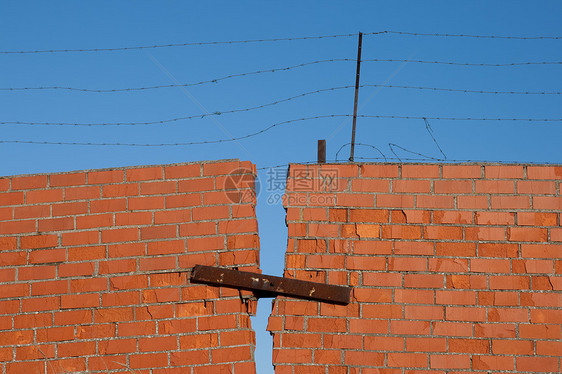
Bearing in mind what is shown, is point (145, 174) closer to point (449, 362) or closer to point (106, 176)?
point (106, 176)

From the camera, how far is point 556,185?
170 inches

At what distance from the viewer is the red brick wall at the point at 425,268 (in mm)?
4094

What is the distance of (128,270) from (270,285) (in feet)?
2.86

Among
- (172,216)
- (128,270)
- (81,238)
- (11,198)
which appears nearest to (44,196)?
(11,198)

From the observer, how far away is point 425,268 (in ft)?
13.8

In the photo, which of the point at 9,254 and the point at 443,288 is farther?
the point at 9,254

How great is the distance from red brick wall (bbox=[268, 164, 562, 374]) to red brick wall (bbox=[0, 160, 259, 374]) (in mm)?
345

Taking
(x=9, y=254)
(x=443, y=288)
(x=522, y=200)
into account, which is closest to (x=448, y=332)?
(x=443, y=288)

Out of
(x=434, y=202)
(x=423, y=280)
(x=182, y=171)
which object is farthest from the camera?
(x=182, y=171)

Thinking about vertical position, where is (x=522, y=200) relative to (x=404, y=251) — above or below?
above

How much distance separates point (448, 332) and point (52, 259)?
240 centimetres

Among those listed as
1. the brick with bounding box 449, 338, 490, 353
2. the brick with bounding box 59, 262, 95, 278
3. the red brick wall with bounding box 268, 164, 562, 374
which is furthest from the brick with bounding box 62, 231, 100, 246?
the brick with bounding box 449, 338, 490, 353

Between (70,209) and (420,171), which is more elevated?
(420,171)

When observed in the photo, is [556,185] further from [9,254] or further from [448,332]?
[9,254]
